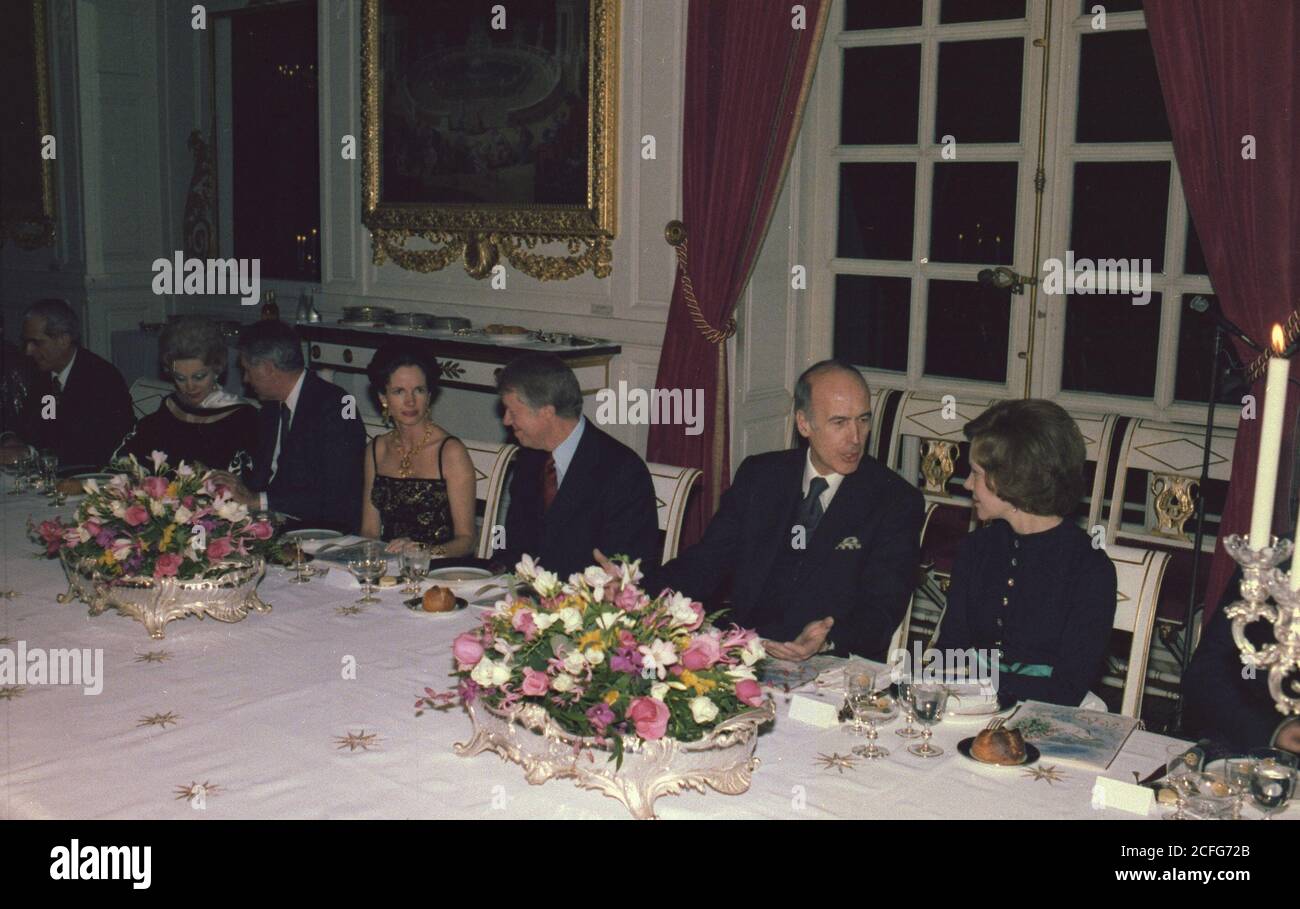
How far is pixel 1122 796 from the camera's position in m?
2.02

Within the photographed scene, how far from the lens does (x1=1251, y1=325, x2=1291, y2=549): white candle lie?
1372 millimetres

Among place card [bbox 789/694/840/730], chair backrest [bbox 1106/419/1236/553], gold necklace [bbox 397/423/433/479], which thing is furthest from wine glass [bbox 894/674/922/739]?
chair backrest [bbox 1106/419/1236/553]

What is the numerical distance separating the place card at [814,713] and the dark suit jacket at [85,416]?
3.62 m

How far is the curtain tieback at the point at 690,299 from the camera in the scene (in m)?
5.47

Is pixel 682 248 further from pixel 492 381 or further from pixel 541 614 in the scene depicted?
pixel 541 614

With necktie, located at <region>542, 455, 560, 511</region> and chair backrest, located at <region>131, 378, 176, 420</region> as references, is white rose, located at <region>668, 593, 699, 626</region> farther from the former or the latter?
chair backrest, located at <region>131, 378, 176, 420</region>

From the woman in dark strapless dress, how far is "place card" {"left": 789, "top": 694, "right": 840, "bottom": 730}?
1694mm

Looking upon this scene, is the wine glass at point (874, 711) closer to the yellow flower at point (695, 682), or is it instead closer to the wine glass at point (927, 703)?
the wine glass at point (927, 703)

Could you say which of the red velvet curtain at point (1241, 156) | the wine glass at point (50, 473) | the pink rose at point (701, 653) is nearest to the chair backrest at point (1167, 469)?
the red velvet curtain at point (1241, 156)

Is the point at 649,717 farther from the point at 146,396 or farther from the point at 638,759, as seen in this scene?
the point at 146,396

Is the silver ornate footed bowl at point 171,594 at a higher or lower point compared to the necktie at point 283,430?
lower

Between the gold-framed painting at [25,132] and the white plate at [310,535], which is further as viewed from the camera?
the gold-framed painting at [25,132]

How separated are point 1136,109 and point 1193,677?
2.74 m

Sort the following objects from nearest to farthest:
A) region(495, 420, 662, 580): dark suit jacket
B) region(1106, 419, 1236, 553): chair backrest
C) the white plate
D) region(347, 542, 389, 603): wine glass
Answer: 1. region(347, 542, 389, 603): wine glass
2. region(495, 420, 662, 580): dark suit jacket
3. the white plate
4. region(1106, 419, 1236, 553): chair backrest
